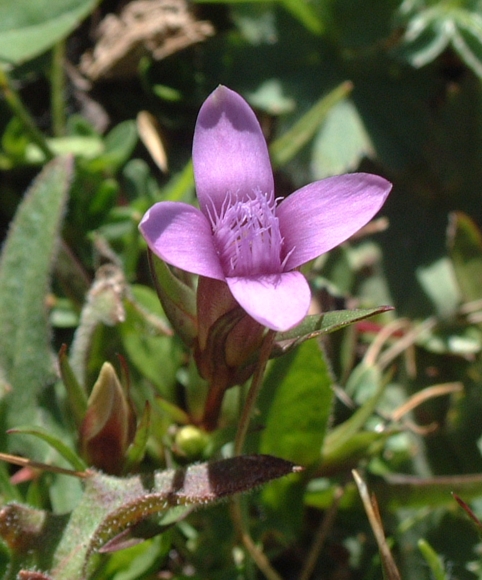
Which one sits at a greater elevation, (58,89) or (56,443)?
(58,89)

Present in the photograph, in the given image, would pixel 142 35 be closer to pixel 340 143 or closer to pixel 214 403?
pixel 340 143

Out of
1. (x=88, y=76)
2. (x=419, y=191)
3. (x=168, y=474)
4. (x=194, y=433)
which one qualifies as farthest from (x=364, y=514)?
(x=88, y=76)

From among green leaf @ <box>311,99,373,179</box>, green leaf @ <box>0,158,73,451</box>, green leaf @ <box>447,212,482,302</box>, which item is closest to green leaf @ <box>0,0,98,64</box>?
green leaf @ <box>0,158,73,451</box>

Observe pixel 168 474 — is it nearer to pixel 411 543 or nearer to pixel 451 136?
pixel 411 543

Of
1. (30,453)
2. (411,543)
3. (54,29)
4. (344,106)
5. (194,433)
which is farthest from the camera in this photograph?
(344,106)

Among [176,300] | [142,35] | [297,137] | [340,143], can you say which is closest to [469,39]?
[340,143]

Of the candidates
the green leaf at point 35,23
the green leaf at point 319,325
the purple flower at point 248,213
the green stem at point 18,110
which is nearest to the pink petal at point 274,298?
the purple flower at point 248,213

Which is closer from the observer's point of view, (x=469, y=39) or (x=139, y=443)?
(x=139, y=443)

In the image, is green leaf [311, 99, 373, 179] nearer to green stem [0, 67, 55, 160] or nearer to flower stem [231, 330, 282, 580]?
green stem [0, 67, 55, 160]
